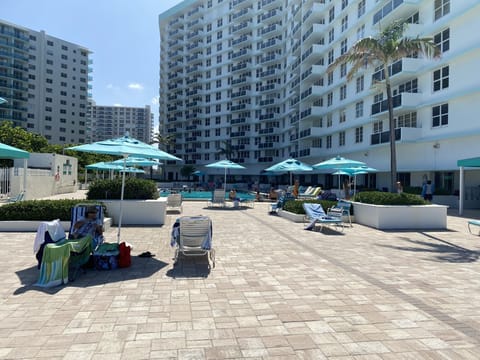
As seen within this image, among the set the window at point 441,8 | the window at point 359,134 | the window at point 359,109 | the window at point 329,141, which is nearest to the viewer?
the window at point 441,8

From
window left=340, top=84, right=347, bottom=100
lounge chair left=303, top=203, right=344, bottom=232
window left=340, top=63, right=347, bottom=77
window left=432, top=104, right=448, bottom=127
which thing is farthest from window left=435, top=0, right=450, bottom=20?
lounge chair left=303, top=203, right=344, bottom=232

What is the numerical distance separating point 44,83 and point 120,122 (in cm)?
8564

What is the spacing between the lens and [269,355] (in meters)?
3.42

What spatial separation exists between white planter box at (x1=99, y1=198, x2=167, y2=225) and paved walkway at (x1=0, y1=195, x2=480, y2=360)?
3.65 m

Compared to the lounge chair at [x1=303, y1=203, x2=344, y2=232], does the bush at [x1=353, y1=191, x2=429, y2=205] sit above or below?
above

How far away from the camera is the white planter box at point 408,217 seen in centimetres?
1210

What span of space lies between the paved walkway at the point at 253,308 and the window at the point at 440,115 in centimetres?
1841

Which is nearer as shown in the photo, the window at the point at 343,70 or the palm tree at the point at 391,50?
the palm tree at the point at 391,50

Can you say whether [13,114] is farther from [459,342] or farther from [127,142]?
[459,342]

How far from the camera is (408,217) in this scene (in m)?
12.2

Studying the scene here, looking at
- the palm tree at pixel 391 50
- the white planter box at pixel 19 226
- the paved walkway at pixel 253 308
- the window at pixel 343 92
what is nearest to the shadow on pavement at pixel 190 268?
the paved walkway at pixel 253 308

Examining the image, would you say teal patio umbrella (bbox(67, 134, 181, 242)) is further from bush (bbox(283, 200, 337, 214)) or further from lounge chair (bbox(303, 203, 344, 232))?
bush (bbox(283, 200, 337, 214))

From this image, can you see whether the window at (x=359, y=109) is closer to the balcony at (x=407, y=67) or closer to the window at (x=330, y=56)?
the balcony at (x=407, y=67)

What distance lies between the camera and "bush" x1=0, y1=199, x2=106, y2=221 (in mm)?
10047
